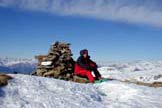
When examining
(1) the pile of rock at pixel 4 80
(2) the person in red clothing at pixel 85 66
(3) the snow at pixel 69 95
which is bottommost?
(3) the snow at pixel 69 95

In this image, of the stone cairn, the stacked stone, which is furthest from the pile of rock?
the stacked stone

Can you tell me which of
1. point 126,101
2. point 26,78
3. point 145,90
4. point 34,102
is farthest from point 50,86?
point 145,90

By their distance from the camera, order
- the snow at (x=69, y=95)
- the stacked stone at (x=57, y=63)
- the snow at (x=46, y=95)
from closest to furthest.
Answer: the snow at (x=46, y=95), the snow at (x=69, y=95), the stacked stone at (x=57, y=63)

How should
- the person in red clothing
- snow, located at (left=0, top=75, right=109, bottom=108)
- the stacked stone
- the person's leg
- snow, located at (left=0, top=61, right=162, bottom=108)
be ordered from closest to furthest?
snow, located at (left=0, top=75, right=109, bottom=108), snow, located at (left=0, top=61, right=162, bottom=108), the person's leg, the person in red clothing, the stacked stone

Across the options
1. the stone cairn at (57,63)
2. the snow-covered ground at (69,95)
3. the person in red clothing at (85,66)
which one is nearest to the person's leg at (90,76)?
the person in red clothing at (85,66)

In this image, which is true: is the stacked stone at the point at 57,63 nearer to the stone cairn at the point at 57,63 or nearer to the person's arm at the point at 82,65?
the stone cairn at the point at 57,63

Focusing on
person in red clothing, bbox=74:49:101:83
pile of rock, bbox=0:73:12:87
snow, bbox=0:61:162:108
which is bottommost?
snow, bbox=0:61:162:108

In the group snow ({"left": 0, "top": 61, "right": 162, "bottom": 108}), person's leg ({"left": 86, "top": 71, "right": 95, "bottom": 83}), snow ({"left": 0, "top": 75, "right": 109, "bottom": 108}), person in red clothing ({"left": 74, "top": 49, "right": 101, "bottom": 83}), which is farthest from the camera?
person in red clothing ({"left": 74, "top": 49, "right": 101, "bottom": 83})

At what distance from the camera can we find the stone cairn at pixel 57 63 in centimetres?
3225

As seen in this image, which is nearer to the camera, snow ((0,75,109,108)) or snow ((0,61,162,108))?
snow ((0,75,109,108))

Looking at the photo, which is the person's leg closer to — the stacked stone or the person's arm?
the person's arm

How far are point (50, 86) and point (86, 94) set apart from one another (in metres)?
2.09

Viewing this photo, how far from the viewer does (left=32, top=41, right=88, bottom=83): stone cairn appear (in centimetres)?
3225

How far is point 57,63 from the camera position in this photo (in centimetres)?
3325
